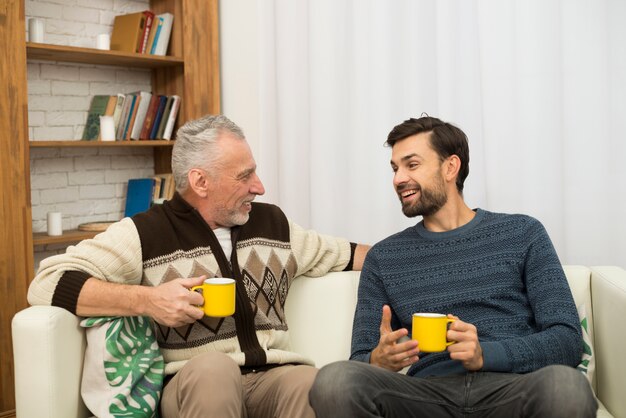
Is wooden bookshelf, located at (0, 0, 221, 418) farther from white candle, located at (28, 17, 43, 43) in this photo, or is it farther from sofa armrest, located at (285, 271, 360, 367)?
sofa armrest, located at (285, 271, 360, 367)

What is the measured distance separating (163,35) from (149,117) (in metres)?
0.42

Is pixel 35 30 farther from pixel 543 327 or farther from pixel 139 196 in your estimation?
pixel 543 327

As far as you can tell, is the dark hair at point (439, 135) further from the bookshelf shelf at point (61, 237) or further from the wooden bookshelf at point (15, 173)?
the bookshelf shelf at point (61, 237)

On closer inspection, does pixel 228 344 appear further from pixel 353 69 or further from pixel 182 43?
pixel 182 43

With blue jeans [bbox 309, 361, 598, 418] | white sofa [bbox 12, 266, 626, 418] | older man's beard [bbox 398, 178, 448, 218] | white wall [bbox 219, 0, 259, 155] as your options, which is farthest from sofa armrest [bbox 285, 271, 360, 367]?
white wall [bbox 219, 0, 259, 155]

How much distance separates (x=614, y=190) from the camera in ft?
8.05

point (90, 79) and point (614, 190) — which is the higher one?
point (90, 79)

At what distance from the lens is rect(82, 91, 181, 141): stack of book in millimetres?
3664

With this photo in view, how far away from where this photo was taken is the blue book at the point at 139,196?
3.80 metres

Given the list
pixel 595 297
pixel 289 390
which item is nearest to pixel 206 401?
pixel 289 390

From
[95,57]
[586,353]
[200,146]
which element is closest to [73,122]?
[95,57]

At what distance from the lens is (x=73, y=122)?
146 inches

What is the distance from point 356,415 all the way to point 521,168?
3.99ft

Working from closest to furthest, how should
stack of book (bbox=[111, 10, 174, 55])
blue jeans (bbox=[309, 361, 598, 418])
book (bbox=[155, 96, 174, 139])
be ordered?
blue jeans (bbox=[309, 361, 598, 418]) → stack of book (bbox=[111, 10, 174, 55]) → book (bbox=[155, 96, 174, 139])
